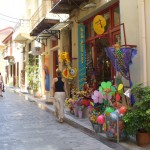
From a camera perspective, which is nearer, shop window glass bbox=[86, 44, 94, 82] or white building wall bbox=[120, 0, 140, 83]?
white building wall bbox=[120, 0, 140, 83]

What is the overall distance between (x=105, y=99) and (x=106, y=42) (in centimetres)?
378

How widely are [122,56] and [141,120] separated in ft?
6.44

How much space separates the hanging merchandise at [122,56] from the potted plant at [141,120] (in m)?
1.26

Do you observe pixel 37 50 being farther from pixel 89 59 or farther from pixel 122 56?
pixel 122 56

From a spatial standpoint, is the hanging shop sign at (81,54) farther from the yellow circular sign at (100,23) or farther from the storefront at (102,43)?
the yellow circular sign at (100,23)

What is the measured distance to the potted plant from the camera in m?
7.04

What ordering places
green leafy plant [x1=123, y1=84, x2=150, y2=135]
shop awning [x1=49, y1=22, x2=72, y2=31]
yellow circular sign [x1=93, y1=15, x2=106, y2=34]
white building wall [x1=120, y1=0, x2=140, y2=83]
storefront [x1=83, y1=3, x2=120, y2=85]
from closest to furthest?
green leafy plant [x1=123, y1=84, x2=150, y2=135], white building wall [x1=120, y1=0, x2=140, y2=83], yellow circular sign [x1=93, y1=15, x2=106, y2=34], storefront [x1=83, y1=3, x2=120, y2=85], shop awning [x1=49, y1=22, x2=72, y2=31]

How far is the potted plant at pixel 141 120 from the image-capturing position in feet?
23.1

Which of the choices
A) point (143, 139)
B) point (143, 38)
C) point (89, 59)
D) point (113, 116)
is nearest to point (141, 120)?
point (143, 139)

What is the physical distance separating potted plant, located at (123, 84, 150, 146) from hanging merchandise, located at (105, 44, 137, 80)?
126cm

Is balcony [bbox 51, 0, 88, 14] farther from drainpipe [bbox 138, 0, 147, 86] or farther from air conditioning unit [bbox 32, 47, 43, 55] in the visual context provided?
air conditioning unit [bbox 32, 47, 43, 55]

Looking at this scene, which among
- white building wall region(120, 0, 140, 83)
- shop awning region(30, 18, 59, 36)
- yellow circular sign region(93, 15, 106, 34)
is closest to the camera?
white building wall region(120, 0, 140, 83)

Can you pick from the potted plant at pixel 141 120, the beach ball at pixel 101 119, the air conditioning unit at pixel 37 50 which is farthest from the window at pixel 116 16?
the air conditioning unit at pixel 37 50

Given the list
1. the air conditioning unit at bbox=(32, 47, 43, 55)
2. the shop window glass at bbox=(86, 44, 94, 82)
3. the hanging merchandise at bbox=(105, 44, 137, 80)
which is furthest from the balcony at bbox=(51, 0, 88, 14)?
the air conditioning unit at bbox=(32, 47, 43, 55)
